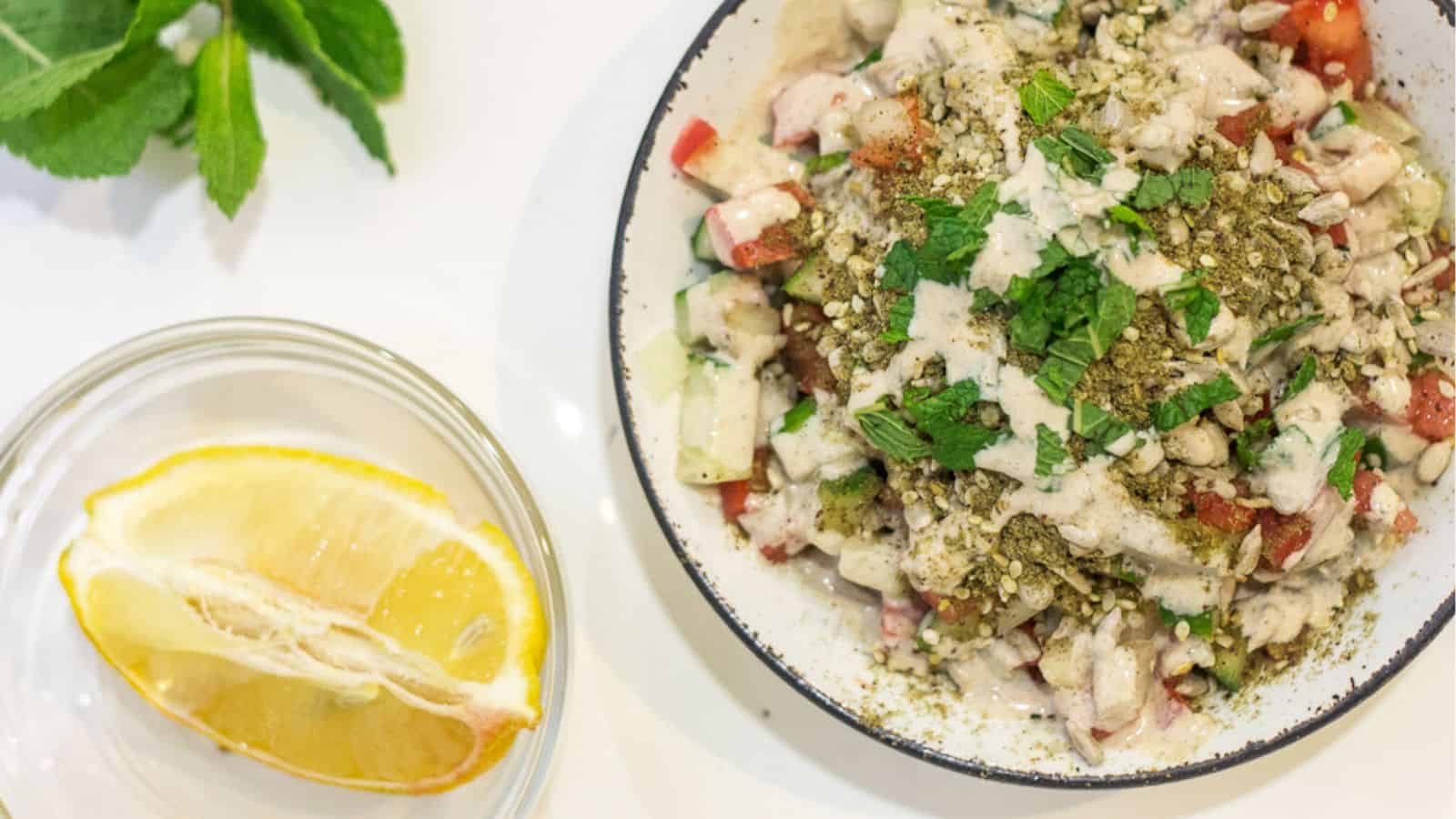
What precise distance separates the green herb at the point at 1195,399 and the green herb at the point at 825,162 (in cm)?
63

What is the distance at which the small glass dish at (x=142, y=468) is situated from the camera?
1.94 metres

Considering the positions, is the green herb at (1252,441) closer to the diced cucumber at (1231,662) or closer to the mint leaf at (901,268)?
the diced cucumber at (1231,662)

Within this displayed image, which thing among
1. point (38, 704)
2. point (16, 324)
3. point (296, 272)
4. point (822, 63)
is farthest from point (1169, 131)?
point (38, 704)

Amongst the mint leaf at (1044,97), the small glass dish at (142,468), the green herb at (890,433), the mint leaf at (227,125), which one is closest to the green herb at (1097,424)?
the green herb at (890,433)

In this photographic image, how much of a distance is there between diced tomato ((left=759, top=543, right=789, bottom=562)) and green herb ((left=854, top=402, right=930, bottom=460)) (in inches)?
10.6

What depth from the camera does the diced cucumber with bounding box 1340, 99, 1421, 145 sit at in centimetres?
176

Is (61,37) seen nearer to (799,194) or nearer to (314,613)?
(314,613)

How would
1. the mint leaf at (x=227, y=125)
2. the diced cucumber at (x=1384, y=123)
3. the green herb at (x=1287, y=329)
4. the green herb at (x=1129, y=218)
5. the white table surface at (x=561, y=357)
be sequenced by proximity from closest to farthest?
1. the green herb at (x=1129, y=218)
2. the green herb at (x=1287, y=329)
3. the diced cucumber at (x=1384, y=123)
4. the mint leaf at (x=227, y=125)
5. the white table surface at (x=561, y=357)

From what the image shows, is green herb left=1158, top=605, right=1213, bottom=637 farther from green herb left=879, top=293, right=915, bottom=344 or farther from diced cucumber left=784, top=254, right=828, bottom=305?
diced cucumber left=784, top=254, right=828, bottom=305

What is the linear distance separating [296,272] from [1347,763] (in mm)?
2143

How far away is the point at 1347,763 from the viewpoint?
2035 millimetres

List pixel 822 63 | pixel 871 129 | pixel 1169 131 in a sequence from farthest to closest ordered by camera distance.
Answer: pixel 822 63 < pixel 871 129 < pixel 1169 131

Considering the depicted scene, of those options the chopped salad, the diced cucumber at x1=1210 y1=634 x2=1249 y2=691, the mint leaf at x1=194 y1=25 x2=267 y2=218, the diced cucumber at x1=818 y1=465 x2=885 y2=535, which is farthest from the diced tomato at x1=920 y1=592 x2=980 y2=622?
the mint leaf at x1=194 y1=25 x2=267 y2=218

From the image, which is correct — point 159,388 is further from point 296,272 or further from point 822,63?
point 822,63
